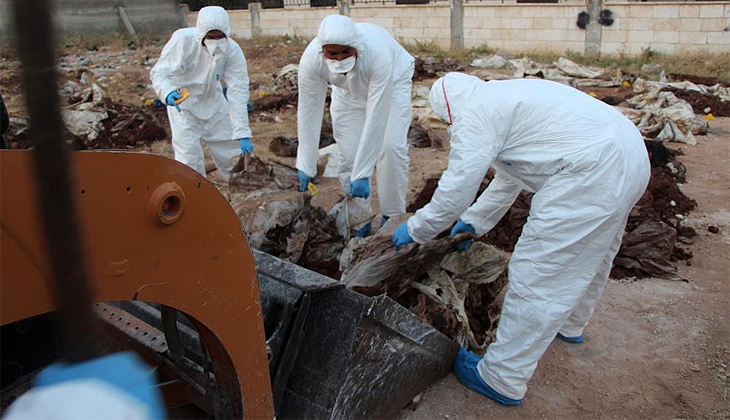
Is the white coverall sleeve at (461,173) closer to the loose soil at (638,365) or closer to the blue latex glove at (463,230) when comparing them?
the blue latex glove at (463,230)

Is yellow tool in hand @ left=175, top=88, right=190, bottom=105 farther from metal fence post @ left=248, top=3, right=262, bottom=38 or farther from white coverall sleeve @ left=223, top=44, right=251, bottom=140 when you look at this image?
metal fence post @ left=248, top=3, right=262, bottom=38

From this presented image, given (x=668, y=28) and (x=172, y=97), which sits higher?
(x=668, y=28)

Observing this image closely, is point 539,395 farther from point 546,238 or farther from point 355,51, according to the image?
point 355,51

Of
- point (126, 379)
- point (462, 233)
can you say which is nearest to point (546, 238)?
point (462, 233)

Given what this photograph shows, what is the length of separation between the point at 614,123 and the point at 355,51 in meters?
1.86

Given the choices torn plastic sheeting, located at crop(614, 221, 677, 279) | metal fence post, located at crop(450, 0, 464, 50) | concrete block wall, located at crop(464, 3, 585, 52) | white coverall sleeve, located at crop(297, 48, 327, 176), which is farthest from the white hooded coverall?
metal fence post, located at crop(450, 0, 464, 50)

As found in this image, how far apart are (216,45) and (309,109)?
1.17 metres

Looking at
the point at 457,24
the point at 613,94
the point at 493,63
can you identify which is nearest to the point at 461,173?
the point at 613,94

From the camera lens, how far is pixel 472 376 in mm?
2711

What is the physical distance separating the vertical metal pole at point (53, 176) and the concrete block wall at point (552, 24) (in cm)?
1394

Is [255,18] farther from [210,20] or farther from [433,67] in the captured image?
[210,20]

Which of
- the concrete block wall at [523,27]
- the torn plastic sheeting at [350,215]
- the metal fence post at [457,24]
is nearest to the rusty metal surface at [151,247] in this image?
the torn plastic sheeting at [350,215]

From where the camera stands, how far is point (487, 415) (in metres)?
2.63

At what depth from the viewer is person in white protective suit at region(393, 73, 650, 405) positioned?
239cm
